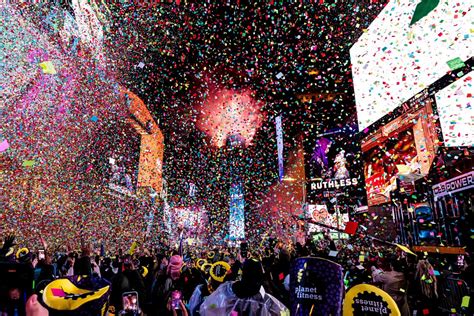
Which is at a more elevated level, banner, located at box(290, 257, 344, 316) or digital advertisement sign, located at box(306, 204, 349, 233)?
digital advertisement sign, located at box(306, 204, 349, 233)

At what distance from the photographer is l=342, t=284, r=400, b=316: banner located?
2.57 m

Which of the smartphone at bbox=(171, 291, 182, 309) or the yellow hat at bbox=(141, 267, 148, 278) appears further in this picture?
the yellow hat at bbox=(141, 267, 148, 278)

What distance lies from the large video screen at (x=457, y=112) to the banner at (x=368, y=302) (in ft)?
38.1

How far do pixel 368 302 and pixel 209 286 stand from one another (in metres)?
2.55

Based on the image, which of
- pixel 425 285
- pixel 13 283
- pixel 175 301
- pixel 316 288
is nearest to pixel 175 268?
pixel 175 301

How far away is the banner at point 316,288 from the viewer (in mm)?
2754

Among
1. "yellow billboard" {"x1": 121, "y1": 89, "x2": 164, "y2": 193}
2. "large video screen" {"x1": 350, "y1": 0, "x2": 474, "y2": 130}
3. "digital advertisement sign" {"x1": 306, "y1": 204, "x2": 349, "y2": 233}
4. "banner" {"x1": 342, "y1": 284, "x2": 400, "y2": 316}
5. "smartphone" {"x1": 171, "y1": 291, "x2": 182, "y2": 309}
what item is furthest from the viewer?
"digital advertisement sign" {"x1": 306, "y1": 204, "x2": 349, "y2": 233}

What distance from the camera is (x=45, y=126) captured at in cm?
1195

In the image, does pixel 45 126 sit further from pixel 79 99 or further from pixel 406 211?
pixel 406 211

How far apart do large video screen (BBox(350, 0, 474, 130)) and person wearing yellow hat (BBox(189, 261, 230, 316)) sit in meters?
12.0

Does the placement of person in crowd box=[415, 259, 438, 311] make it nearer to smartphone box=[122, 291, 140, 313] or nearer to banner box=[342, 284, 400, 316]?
banner box=[342, 284, 400, 316]

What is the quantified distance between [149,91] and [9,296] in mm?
23141

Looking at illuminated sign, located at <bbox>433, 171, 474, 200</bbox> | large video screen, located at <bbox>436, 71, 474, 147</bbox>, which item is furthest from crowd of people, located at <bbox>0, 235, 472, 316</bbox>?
large video screen, located at <bbox>436, 71, 474, 147</bbox>

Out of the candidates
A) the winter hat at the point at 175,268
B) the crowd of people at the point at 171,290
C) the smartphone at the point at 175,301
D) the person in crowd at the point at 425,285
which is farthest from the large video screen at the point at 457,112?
the smartphone at the point at 175,301
